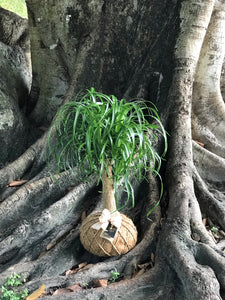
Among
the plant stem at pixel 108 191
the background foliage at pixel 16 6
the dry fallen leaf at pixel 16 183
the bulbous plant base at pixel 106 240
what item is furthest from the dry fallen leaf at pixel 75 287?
the background foliage at pixel 16 6

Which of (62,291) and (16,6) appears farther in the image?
(16,6)

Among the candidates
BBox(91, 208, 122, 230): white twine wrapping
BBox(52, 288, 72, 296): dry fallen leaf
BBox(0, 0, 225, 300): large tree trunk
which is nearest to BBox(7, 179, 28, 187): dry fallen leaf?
BBox(0, 0, 225, 300): large tree trunk

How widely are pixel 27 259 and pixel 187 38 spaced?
88.0 inches

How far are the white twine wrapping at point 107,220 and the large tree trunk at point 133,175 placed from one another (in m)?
0.24

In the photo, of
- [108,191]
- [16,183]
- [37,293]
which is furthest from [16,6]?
[37,293]

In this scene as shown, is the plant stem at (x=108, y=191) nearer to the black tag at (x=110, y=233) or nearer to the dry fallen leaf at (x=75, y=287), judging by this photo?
the black tag at (x=110, y=233)

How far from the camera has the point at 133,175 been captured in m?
1.85

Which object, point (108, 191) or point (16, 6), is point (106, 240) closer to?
point (108, 191)

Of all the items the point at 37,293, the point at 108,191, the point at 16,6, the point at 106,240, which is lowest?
the point at 37,293

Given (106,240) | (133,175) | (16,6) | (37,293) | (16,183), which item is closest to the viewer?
(37,293)

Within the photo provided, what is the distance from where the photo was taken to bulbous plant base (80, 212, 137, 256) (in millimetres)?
1953

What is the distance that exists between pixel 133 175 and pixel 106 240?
475mm

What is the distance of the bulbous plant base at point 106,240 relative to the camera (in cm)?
195

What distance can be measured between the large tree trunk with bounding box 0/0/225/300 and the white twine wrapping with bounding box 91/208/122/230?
0.24 meters
